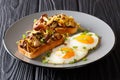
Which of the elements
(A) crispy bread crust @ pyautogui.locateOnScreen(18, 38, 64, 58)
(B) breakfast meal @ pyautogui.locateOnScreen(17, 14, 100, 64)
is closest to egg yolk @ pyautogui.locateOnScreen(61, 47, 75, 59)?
(B) breakfast meal @ pyautogui.locateOnScreen(17, 14, 100, 64)

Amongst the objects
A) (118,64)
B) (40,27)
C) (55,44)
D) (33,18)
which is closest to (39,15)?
(33,18)

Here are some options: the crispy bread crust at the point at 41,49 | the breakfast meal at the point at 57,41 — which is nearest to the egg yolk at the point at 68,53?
the breakfast meal at the point at 57,41

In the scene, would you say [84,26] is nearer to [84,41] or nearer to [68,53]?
[84,41]

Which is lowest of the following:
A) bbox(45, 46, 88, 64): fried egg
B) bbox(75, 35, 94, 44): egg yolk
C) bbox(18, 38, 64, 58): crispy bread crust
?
bbox(45, 46, 88, 64): fried egg

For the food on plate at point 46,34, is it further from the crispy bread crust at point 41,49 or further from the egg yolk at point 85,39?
the egg yolk at point 85,39

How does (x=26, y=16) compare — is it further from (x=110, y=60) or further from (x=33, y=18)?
(x=110, y=60)

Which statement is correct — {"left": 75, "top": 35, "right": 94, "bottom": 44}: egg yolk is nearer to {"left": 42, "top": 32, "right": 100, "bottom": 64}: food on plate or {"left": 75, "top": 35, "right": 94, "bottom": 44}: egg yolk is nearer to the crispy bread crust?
{"left": 42, "top": 32, "right": 100, "bottom": 64}: food on plate

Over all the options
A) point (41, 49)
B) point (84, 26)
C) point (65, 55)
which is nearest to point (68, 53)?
point (65, 55)
